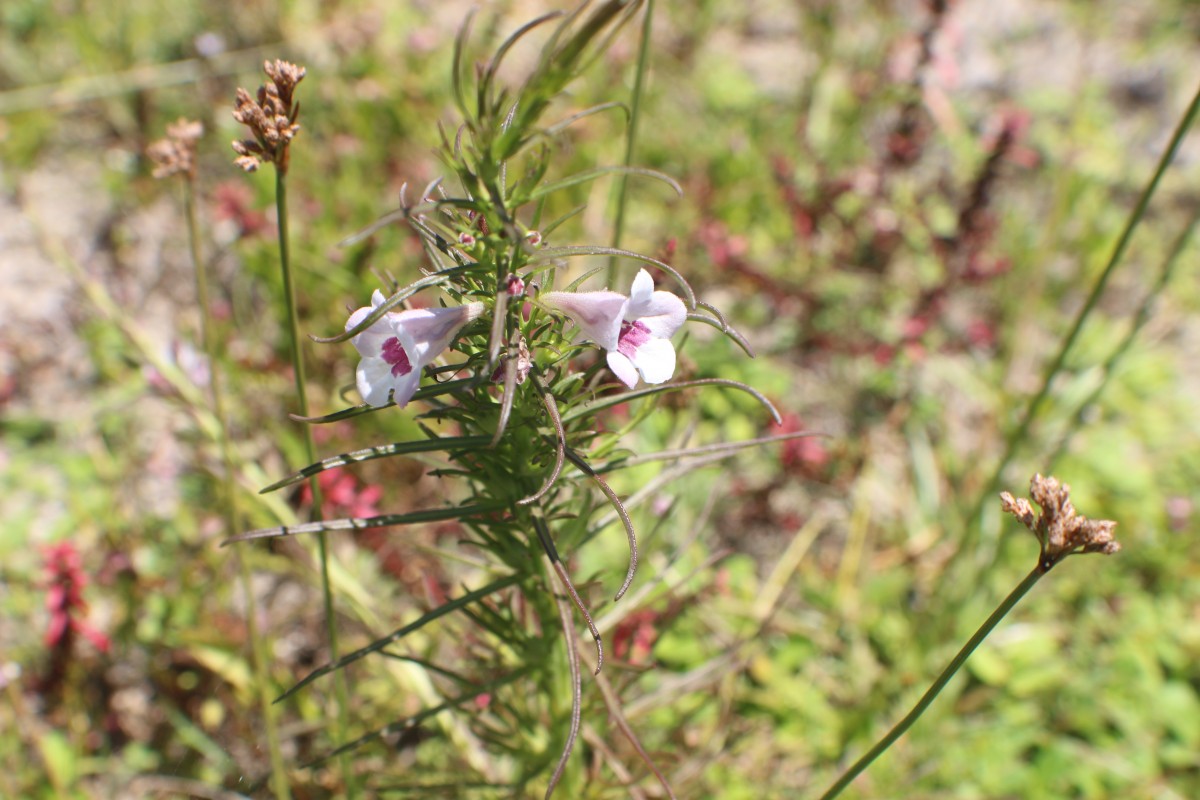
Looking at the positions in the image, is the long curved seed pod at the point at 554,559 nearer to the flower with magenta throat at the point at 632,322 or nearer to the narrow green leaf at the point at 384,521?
the narrow green leaf at the point at 384,521

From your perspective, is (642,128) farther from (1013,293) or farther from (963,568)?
(963,568)

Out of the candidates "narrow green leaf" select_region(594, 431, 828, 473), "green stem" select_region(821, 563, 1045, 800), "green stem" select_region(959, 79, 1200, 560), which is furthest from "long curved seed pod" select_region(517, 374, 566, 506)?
"green stem" select_region(959, 79, 1200, 560)

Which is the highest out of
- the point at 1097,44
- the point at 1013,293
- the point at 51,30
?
the point at 1097,44

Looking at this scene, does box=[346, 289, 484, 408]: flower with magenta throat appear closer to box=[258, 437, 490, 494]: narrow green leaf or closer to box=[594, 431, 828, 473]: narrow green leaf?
box=[258, 437, 490, 494]: narrow green leaf

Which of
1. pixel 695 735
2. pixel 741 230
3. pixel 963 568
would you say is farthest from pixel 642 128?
pixel 695 735

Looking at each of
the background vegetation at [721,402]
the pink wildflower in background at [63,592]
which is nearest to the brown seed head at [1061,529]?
the background vegetation at [721,402]

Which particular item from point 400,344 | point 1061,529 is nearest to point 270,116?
point 400,344

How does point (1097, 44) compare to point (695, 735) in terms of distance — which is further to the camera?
point (1097, 44)
